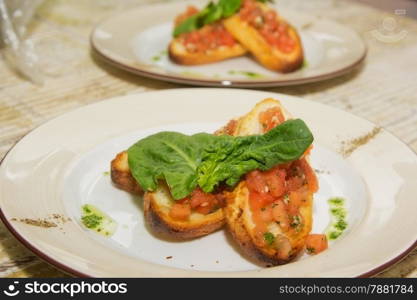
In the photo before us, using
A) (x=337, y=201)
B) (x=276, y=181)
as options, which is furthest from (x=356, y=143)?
(x=276, y=181)

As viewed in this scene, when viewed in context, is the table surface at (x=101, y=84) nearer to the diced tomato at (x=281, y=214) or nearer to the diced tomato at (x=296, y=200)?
the diced tomato at (x=296, y=200)

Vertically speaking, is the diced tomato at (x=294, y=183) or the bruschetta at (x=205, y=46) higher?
the diced tomato at (x=294, y=183)

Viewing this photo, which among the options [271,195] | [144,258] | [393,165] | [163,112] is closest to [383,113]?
[393,165]

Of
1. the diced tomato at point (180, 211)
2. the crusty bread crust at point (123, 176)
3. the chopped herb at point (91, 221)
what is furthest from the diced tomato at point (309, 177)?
the chopped herb at point (91, 221)

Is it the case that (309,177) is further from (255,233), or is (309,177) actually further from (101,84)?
(101,84)

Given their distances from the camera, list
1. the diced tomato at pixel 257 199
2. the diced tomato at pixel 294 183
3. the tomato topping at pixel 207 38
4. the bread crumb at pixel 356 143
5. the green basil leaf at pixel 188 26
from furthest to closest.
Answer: the green basil leaf at pixel 188 26 → the tomato topping at pixel 207 38 → the bread crumb at pixel 356 143 → the diced tomato at pixel 294 183 → the diced tomato at pixel 257 199

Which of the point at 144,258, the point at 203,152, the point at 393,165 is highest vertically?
the point at 203,152

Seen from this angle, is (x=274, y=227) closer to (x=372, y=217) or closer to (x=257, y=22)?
(x=372, y=217)
